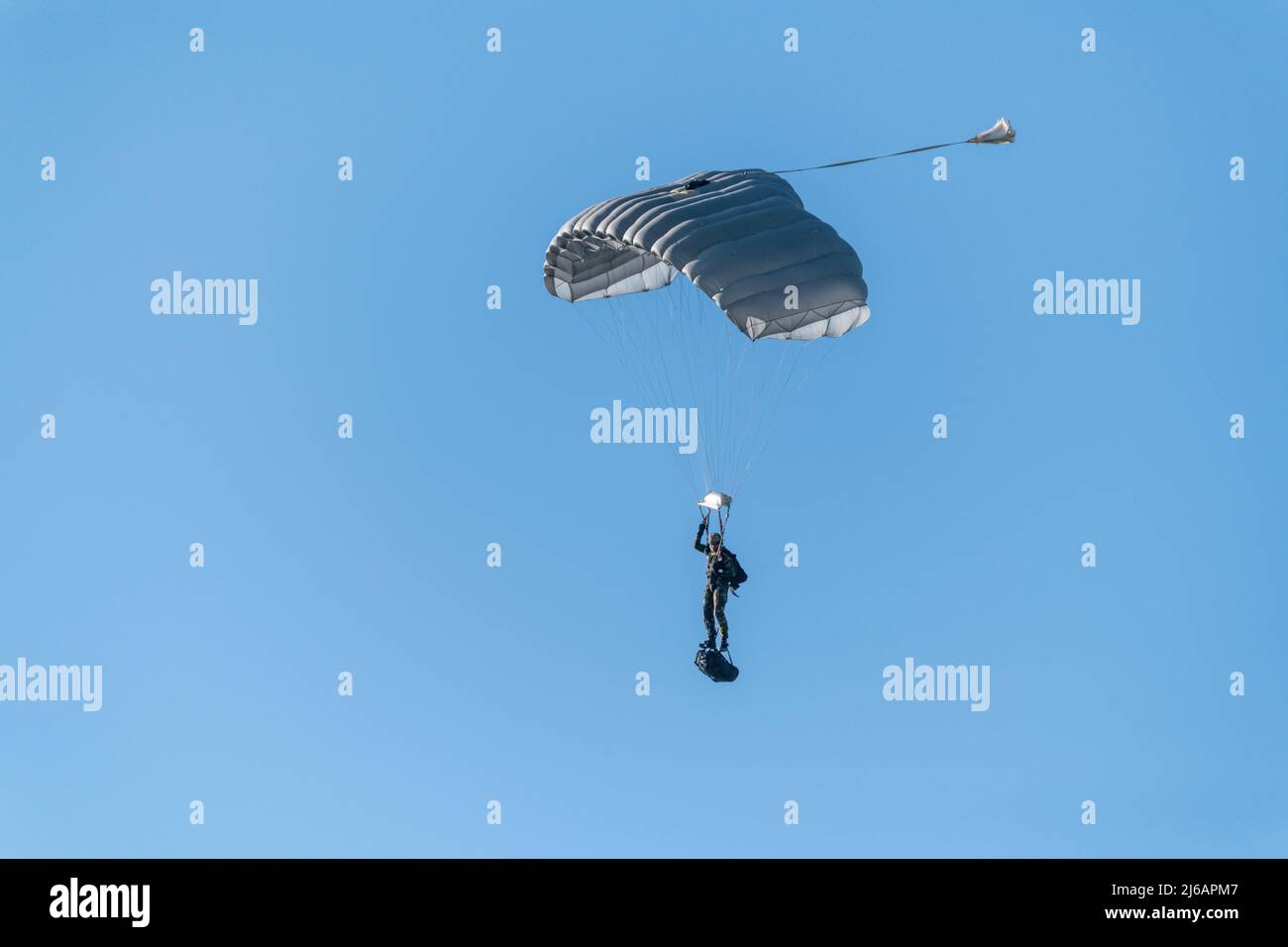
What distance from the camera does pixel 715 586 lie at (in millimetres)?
25391

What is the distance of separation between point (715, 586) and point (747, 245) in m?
4.45

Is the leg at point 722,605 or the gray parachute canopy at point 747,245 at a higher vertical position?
the gray parachute canopy at point 747,245

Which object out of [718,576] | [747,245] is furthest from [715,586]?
[747,245]

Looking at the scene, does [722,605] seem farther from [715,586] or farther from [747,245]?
[747,245]

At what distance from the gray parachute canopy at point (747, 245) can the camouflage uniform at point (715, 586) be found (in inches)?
119

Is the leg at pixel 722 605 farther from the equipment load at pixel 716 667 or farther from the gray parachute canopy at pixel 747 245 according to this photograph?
the gray parachute canopy at pixel 747 245

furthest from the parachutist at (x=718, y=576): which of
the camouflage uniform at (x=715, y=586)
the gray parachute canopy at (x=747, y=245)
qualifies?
the gray parachute canopy at (x=747, y=245)

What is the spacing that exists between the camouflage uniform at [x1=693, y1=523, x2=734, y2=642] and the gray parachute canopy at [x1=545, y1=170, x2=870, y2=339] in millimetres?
3014

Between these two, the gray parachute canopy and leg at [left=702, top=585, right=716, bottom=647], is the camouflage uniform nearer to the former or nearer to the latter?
leg at [left=702, top=585, right=716, bottom=647]

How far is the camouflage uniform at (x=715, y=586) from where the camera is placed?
83.1 ft

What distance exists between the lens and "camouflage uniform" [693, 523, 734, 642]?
2534cm
